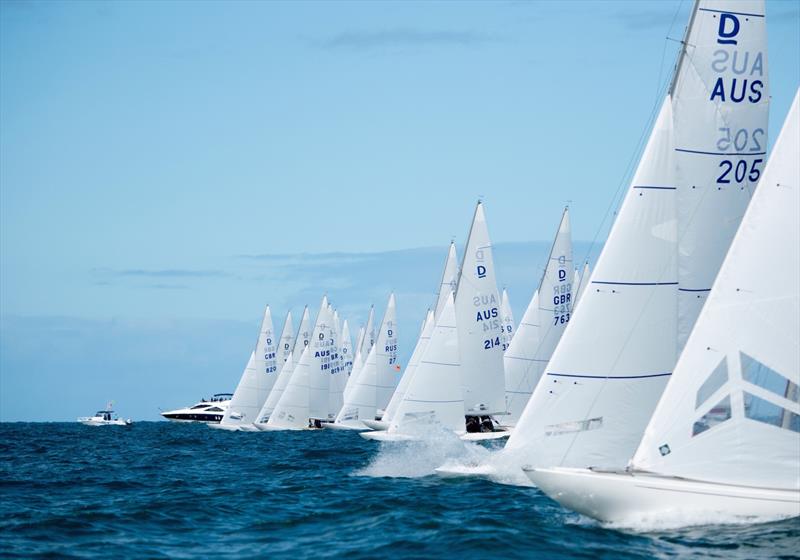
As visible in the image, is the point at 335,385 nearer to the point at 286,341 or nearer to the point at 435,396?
the point at 286,341

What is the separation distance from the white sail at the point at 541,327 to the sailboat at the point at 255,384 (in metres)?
31.4

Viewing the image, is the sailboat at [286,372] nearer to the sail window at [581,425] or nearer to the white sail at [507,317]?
the white sail at [507,317]

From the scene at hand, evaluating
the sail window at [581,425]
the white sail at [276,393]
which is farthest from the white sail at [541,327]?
the white sail at [276,393]

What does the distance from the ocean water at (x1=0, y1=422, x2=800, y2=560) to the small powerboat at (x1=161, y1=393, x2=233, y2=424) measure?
69947 mm

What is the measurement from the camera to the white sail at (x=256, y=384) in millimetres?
76500

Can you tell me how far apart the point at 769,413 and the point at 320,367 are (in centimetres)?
5419

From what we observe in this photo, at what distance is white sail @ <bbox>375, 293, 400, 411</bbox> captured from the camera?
6475 centimetres

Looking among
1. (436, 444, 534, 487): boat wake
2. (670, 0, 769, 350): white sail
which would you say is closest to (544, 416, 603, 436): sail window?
(436, 444, 534, 487): boat wake

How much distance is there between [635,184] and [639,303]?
2156mm

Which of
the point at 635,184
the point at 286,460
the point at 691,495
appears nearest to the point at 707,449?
the point at 691,495

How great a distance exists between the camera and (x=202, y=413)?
10306 cm

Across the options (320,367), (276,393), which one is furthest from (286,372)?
(320,367)

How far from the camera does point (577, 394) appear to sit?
19.5 m

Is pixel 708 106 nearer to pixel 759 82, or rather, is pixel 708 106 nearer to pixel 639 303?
pixel 759 82
